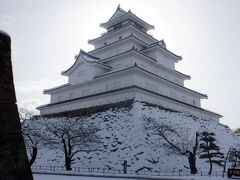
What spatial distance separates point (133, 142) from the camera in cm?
2859

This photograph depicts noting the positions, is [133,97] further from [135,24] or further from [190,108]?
[135,24]

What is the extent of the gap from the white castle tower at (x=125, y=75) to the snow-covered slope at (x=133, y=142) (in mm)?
3202

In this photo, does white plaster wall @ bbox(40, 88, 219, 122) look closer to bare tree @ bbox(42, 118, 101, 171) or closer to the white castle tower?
the white castle tower

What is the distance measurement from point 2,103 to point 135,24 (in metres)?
47.7

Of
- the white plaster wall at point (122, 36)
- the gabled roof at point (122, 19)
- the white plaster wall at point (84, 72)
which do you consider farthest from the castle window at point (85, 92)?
the gabled roof at point (122, 19)

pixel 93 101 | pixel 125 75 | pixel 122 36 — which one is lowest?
pixel 93 101

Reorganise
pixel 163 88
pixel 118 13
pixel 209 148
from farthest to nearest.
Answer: pixel 118 13 < pixel 163 88 < pixel 209 148

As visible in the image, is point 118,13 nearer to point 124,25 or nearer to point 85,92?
point 124,25

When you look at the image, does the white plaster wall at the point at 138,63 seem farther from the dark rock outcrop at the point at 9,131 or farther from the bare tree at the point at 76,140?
the dark rock outcrop at the point at 9,131

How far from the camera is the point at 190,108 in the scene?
44875 mm

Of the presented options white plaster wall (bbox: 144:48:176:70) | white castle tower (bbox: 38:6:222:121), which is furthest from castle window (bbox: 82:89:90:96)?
white plaster wall (bbox: 144:48:176:70)

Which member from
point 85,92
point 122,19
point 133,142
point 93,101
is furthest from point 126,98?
point 122,19

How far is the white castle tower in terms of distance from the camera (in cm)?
Result: 3897

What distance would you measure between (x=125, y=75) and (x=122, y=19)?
52.3 ft
